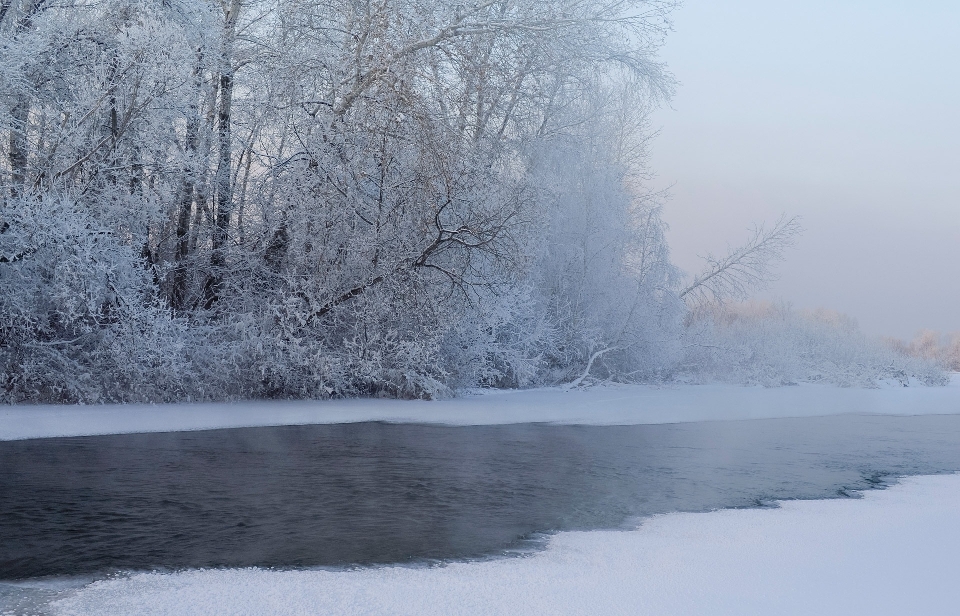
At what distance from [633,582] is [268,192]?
1143cm

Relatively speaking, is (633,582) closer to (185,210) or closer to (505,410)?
(505,410)

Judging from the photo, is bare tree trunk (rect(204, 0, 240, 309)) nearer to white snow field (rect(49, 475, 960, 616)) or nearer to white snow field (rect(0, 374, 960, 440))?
white snow field (rect(0, 374, 960, 440))

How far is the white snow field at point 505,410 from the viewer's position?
1123cm

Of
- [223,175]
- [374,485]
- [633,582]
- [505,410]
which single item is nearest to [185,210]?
[223,175]

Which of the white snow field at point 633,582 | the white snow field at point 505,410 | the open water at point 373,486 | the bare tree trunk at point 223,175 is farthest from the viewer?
the bare tree trunk at point 223,175

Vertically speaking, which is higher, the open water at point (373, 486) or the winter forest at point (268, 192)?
the winter forest at point (268, 192)

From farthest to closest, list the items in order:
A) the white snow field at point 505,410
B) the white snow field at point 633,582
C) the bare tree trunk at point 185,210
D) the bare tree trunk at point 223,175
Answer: the bare tree trunk at point 223,175, the bare tree trunk at point 185,210, the white snow field at point 505,410, the white snow field at point 633,582

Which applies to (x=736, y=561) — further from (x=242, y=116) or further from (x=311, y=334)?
(x=242, y=116)

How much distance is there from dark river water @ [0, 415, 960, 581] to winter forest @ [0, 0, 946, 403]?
2926 millimetres

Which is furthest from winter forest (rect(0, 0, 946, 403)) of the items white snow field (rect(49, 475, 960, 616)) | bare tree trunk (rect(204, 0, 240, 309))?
white snow field (rect(49, 475, 960, 616))

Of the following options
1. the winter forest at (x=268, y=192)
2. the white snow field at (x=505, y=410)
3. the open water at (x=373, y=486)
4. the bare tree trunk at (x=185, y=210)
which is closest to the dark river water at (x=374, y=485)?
the open water at (x=373, y=486)

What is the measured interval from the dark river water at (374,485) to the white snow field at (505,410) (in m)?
0.80

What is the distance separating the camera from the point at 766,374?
2394 cm

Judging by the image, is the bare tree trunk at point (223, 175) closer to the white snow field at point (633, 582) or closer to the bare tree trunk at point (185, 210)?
the bare tree trunk at point (185, 210)
